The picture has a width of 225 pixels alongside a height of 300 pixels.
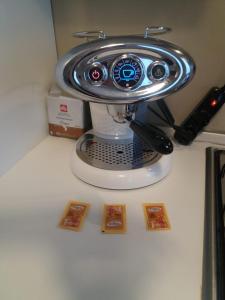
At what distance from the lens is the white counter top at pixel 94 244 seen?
0.38 metres

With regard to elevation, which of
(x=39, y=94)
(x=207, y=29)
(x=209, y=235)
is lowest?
(x=209, y=235)

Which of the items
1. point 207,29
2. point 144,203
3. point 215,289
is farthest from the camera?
point 207,29

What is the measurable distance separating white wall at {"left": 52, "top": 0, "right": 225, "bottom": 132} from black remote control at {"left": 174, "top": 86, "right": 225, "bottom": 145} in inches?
0.9

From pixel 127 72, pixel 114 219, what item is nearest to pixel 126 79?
pixel 127 72

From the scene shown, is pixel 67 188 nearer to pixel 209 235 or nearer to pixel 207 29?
pixel 209 235

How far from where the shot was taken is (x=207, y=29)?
0.66 meters

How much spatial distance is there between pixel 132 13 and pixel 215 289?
62 cm

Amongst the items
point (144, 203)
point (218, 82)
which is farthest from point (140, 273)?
point (218, 82)

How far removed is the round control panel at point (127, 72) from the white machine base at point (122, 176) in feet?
0.56

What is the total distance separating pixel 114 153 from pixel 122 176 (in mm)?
87

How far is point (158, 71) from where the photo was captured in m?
0.49

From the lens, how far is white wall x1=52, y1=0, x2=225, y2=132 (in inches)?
25.6

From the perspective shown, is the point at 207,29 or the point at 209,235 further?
the point at 207,29

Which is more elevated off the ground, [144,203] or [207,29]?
[207,29]
